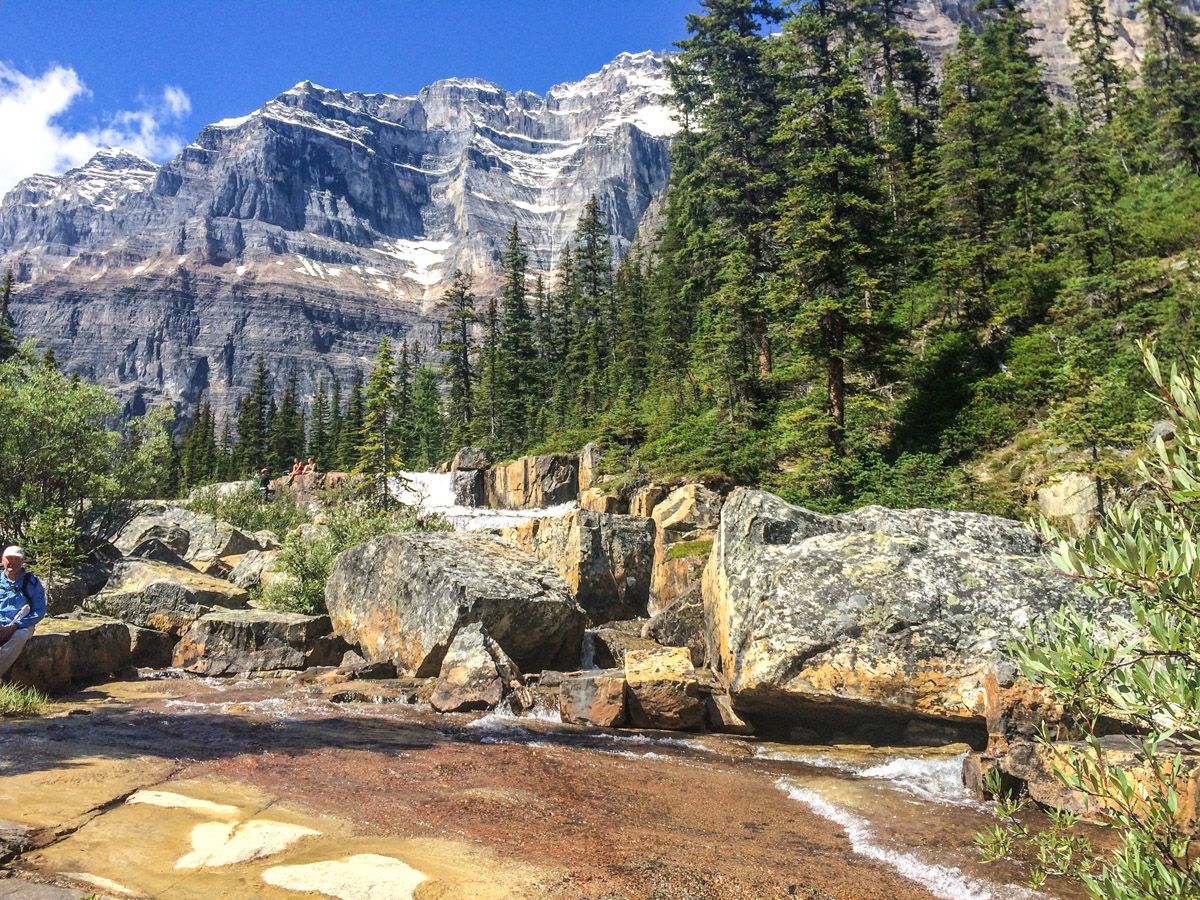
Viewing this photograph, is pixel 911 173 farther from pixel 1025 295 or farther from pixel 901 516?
pixel 901 516

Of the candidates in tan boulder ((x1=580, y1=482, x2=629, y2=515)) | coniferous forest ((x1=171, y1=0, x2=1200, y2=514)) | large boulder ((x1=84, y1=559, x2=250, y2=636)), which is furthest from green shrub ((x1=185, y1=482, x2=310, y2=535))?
tan boulder ((x1=580, y1=482, x2=629, y2=515))

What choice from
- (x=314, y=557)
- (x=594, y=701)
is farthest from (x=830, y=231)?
(x=314, y=557)

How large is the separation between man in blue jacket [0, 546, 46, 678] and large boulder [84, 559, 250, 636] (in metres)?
6.55

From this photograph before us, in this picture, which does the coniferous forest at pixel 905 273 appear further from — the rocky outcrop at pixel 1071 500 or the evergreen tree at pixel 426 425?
the evergreen tree at pixel 426 425

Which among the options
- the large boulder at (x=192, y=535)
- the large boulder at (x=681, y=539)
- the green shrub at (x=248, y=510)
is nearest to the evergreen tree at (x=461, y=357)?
the green shrub at (x=248, y=510)

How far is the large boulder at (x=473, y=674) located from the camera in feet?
34.8

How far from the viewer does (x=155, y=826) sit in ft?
16.2

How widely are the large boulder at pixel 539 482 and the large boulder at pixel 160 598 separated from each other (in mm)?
24018

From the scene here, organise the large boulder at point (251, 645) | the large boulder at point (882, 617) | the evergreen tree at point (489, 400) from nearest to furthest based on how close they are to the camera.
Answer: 1. the large boulder at point (882, 617)
2. the large boulder at point (251, 645)
3. the evergreen tree at point (489, 400)

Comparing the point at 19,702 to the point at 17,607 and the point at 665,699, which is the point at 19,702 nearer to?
the point at 17,607

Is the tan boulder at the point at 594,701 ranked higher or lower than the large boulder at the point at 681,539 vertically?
lower

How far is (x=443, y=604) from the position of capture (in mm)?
12641

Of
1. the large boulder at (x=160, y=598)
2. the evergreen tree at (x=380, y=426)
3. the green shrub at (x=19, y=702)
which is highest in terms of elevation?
the evergreen tree at (x=380, y=426)

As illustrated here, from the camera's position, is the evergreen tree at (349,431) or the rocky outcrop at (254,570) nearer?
the rocky outcrop at (254,570)
